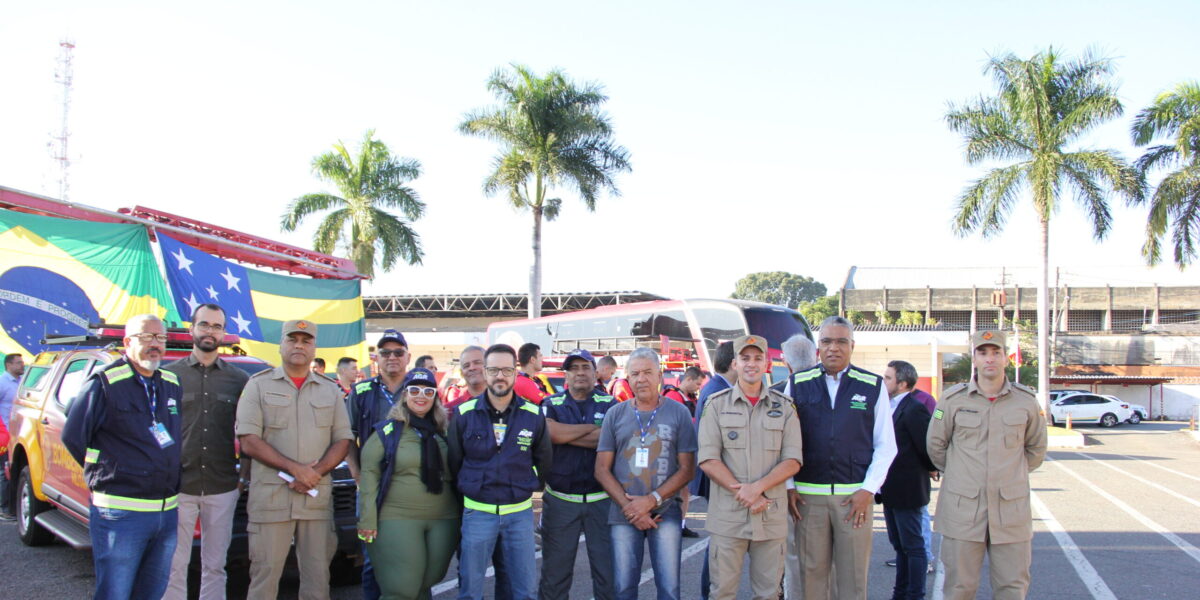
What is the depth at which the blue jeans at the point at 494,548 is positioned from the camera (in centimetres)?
479

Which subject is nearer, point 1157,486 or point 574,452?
point 574,452

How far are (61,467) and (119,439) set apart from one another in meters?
2.79

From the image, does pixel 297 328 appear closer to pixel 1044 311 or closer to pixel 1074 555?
pixel 1074 555

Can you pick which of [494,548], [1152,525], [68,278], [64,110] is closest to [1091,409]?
[1152,525]

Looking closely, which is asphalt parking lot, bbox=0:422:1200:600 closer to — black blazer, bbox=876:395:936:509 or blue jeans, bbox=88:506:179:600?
black blazer, bbox=876:395:936:509

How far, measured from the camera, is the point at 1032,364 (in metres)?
45.6

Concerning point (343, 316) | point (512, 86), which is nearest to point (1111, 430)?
point (512, 86)

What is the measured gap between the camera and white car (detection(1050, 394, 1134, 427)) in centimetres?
3322

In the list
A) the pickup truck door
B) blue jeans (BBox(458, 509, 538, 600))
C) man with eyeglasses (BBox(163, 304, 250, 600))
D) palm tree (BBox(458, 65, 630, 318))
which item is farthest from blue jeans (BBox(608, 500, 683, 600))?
palm tree (BBox(458, 65, 630, 318))

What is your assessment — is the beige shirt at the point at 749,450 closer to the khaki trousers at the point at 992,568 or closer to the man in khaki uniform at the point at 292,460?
the khaki trousers at the point at 992,568

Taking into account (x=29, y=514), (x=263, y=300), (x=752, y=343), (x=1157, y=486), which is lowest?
(x=1157, y=486)

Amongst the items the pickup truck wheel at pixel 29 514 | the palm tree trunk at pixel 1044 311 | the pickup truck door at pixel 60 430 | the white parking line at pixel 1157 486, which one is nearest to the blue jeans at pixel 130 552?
the pickup truck door at pixel 60 430

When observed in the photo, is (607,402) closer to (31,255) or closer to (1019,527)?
(1019,527)

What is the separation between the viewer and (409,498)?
4.80 meters
